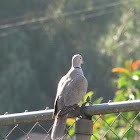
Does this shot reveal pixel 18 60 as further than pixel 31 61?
No

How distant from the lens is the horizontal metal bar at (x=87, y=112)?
9.20 feet

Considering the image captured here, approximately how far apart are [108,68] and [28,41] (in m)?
4.89

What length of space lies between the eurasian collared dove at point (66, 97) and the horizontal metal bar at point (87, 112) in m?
0.13

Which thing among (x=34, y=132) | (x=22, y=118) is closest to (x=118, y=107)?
(x=22, y=118)

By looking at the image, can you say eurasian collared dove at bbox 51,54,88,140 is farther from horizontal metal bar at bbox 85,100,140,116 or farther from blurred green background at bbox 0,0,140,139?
blurred green background at bbox 0,0,140,139

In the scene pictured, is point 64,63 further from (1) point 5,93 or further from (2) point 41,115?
(2) point 41,115

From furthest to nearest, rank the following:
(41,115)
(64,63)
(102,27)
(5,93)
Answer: (102,27) → (64,63) → (5,93) → (41,115)

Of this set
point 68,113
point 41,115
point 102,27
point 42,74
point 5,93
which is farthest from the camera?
point 102,27

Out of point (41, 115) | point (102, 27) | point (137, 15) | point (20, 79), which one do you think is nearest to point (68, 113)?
point (41, 115)

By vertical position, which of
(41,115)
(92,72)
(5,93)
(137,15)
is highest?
(137,15)

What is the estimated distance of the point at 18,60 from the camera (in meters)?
27.9

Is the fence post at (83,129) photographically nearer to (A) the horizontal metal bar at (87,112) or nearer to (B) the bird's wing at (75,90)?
(A) the horizontal metal bar at (87,112)

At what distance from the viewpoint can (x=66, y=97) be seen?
11.7 ft

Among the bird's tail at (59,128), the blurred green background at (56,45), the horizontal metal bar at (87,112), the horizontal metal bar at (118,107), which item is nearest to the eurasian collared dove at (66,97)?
the bird's tail at (59,128)
